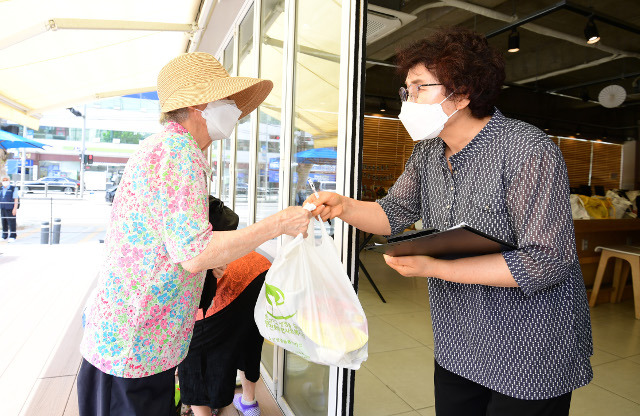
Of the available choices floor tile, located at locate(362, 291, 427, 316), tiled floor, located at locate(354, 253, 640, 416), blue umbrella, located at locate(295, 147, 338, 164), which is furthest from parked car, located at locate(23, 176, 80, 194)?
blue umbrella, located at locate(295, 147, 338, 164)

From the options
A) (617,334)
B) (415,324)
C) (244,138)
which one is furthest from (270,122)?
(617,334)

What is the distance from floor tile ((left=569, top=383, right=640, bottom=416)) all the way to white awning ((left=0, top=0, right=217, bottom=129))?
13.5ft

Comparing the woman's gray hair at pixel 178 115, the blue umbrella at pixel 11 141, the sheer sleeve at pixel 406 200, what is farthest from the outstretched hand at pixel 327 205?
the blue umbrella at pixel 11 141

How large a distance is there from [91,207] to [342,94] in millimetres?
16805

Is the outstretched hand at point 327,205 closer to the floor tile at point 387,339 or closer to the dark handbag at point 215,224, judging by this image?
the dark handbag at point 215,224

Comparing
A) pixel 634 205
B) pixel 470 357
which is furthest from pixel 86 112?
pixel 470 357

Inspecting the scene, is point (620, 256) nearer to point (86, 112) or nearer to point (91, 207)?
point (91, 207)

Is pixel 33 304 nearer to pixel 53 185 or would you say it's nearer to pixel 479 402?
pixel 479 402

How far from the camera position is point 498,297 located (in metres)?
1.09

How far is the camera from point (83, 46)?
4945mm

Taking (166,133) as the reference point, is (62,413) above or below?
below

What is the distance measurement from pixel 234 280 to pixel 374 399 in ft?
4.05

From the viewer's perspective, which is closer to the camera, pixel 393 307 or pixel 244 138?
pixel 244 138

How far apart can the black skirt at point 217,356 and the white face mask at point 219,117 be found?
3.15 ft
